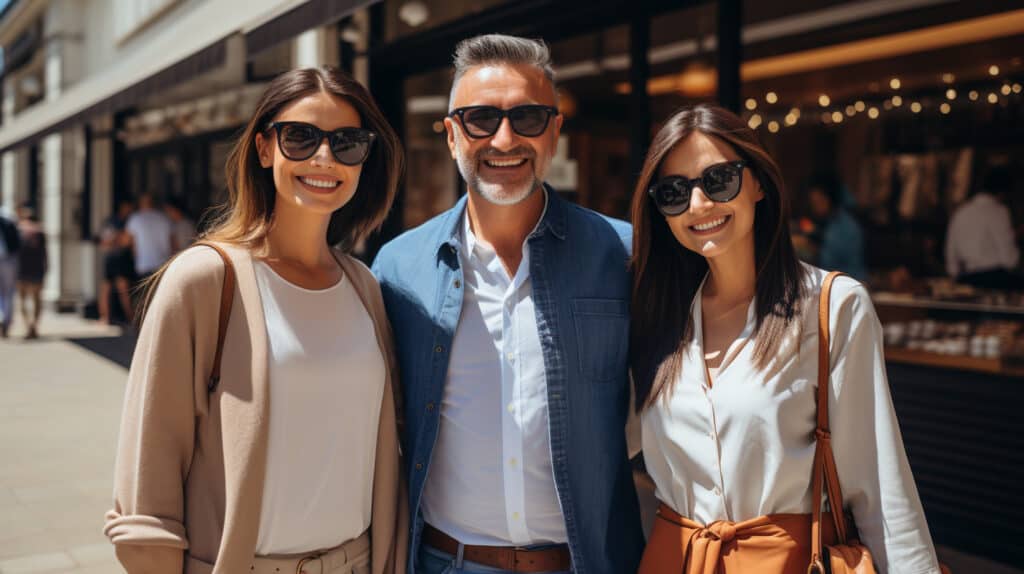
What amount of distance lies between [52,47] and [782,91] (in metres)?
14.6

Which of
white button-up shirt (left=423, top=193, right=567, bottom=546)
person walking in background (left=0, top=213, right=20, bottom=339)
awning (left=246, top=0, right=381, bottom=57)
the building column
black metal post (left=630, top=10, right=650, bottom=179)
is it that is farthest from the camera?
person walking in background (left=0, top=213, right=20, bottom=339)

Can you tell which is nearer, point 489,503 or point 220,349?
point 220,349

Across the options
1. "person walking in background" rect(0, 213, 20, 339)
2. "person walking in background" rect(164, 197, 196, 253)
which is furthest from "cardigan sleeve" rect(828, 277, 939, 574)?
"person walking in background" rect(0, 213, 20, 339)

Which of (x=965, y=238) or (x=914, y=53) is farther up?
(x=914, y=53)

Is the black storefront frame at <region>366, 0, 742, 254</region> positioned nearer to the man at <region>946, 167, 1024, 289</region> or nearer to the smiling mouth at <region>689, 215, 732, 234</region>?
the smiling mouth at <region>689, 215, 732, 234</region>

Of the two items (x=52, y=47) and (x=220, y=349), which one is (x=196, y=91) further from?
(x=220, y=349)

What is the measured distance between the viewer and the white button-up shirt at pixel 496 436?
2213 millimetres

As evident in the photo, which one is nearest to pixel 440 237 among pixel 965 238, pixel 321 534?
pixel 321 534

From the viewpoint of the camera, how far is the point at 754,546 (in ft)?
6.25

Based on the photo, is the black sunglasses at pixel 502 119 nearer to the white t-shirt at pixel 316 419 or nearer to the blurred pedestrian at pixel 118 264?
the white t-shirt at pixel 316 419

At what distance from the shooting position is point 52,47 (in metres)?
17.2

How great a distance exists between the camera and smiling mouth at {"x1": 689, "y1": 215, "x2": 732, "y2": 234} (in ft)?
6.98

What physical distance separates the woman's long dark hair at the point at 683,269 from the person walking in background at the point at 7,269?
1282cm

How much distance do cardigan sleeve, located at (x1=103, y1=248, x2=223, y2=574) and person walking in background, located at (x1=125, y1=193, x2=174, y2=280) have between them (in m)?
11.5
